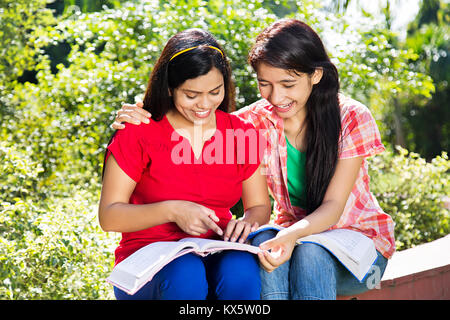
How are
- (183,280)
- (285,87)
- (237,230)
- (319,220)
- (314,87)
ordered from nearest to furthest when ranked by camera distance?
(183,280) → (237,230) → (319,220) → (285,87) → (314,87)

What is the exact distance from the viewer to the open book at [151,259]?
A: 1972 millimetres

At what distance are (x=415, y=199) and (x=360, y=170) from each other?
2020 millimetres

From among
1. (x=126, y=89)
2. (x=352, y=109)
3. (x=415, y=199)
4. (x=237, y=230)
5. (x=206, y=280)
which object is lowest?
(x=415, y=199)

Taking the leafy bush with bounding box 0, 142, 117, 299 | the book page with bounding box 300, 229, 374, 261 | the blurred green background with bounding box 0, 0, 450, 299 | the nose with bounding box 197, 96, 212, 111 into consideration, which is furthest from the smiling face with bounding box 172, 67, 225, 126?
the blurred green background with bounding box 0, 0, 450, 299

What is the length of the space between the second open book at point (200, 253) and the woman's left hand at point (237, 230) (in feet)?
0.14

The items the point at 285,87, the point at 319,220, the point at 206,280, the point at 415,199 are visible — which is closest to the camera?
the point at 206,280

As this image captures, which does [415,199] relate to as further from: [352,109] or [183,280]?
[183,280]

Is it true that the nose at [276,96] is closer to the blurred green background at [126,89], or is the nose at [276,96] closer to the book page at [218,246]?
the book page at [218,246]

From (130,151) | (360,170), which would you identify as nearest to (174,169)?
(130,151)

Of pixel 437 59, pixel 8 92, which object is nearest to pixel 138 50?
pixel 8 92

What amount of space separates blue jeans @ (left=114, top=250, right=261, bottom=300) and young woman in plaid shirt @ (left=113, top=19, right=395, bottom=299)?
207mm

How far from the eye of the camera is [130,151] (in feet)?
7.60

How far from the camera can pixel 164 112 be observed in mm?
2441
